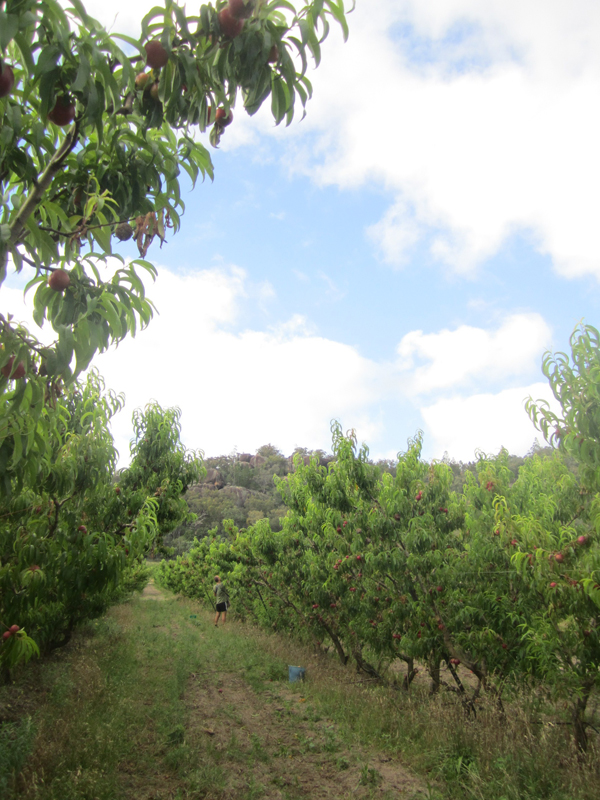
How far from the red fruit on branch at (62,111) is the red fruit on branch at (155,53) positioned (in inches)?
13.0

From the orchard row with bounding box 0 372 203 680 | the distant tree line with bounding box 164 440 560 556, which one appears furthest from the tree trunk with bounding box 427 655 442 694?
the distant tree line with bounding box 164 440 560 556

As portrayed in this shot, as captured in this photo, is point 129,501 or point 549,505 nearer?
point 549,505

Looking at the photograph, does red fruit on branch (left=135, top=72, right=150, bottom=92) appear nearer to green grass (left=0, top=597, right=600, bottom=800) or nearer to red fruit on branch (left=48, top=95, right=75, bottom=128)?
red fruit on branch (left=48, top=95, right=75, bottom=128)

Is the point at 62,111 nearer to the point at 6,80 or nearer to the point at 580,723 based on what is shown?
the point at 6,80

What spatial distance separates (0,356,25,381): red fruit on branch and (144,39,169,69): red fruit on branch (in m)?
1.22

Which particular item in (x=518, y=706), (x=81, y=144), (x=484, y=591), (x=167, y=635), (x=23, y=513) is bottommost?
(x=167, y=635)

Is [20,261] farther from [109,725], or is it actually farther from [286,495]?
[286,495]

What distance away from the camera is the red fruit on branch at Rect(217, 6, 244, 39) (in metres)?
1.67

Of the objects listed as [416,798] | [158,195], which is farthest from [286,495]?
[158,195]

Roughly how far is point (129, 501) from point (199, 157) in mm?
5500

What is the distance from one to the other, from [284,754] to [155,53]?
6.73m

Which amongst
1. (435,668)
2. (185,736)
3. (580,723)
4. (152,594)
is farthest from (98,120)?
(152,594)

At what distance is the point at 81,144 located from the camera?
2.01m

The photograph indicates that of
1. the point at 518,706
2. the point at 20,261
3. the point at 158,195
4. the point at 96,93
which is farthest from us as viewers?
the point at 518,706
